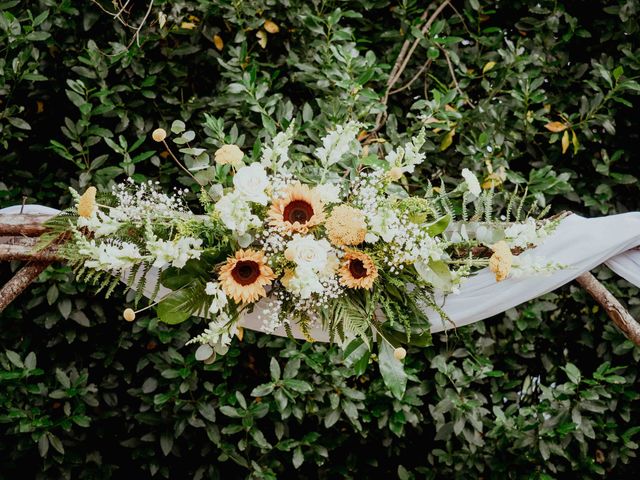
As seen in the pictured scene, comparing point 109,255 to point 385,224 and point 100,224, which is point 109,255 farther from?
point 385,224

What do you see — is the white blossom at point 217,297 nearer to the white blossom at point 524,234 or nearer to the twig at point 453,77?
the white blossom at point 524,234

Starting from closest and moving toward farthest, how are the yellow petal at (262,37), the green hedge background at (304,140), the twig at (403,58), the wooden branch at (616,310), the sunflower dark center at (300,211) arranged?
the sunflower dark center at (300,211) < the wooden branch at (616,310) < the green hedge background at (304,140) < the yellow petal at (262,37) < the twig at (403,58)

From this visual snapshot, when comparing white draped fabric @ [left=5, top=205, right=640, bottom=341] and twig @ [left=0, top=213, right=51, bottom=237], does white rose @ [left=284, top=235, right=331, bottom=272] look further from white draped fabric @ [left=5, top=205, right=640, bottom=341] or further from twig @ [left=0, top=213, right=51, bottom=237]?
twig @ [left=0, top=213, right=51, bottom=237]

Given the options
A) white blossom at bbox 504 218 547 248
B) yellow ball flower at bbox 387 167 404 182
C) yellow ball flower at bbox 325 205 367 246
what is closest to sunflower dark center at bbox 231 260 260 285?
yellow ball flower at bbox 325 205 367 246

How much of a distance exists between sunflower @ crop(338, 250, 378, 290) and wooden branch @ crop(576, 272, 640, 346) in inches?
32.1

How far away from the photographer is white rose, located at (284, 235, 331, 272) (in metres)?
1.90

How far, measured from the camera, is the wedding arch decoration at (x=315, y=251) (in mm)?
1956

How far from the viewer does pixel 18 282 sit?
231 cm

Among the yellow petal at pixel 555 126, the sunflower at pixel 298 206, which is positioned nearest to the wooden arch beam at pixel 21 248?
the sunflower at pixel 298 206

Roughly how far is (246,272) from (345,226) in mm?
272

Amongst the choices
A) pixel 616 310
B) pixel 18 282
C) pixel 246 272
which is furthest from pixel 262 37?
pixel 616 310

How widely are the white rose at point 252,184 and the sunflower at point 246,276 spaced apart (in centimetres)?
13

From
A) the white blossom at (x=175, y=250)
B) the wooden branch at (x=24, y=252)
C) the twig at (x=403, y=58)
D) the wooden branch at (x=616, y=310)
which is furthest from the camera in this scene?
the twig at (x=403, y=58)

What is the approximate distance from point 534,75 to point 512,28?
44 cm
